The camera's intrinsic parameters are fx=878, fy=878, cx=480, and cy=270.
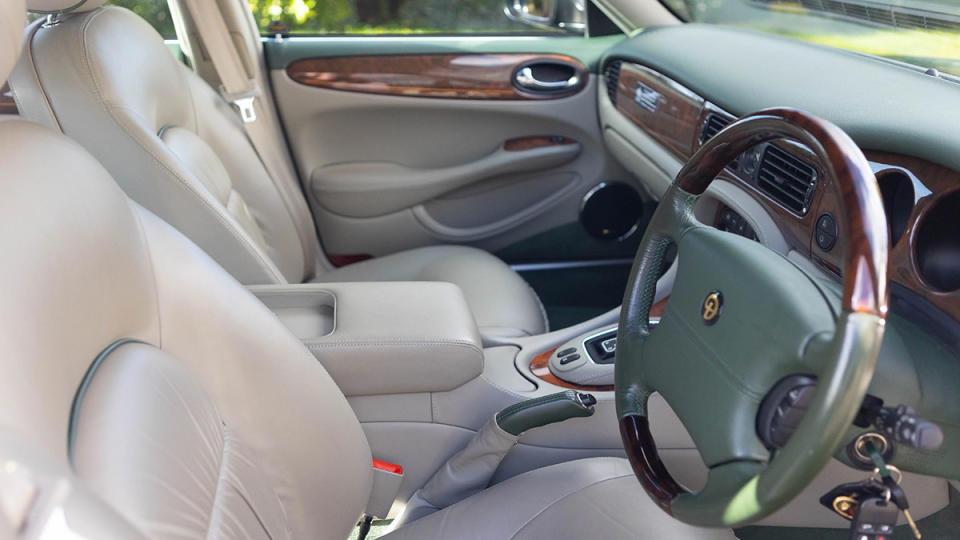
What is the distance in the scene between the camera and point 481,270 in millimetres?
1947

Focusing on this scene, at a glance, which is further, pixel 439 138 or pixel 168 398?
pixel 439 138

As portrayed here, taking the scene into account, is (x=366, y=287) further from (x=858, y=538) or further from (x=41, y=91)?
(x=858, y=538)

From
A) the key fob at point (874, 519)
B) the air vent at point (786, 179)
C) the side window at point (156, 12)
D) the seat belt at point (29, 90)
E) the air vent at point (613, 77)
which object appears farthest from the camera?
the air vent at point (613, 77)

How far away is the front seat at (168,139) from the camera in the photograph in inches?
51.5

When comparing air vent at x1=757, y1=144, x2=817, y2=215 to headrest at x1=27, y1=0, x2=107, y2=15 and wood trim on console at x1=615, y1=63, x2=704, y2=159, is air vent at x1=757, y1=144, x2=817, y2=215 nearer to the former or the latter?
wood trim on console at x1=615, y1=63, x2=704, y2=159

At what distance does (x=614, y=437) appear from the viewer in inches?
52.8

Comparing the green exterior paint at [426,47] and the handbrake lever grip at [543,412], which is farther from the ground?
the green exterior paint at [426,47]

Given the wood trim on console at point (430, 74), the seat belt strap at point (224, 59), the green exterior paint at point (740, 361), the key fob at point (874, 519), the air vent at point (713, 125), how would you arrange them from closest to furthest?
the green exterior paint at point (740, 361)
the key fob at point (874, 519)
the air vent at point (713, 125)
the seat belt strap at point (224, 59)
the wood trim on console at point (430, 74)

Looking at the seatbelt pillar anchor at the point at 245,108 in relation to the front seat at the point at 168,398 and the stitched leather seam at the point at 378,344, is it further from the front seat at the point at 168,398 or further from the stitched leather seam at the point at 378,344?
the front seat at the point at 168,398

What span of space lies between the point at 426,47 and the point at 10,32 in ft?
5.31

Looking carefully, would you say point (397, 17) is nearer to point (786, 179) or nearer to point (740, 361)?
point (786, 179)

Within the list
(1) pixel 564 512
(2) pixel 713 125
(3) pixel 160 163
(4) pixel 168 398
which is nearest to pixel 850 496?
(1) pixel 564 512

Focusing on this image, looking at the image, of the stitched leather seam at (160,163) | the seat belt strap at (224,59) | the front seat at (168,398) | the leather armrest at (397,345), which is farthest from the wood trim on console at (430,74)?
the front seat at (168,398)

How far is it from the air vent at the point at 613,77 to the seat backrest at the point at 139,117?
100 centimetres
